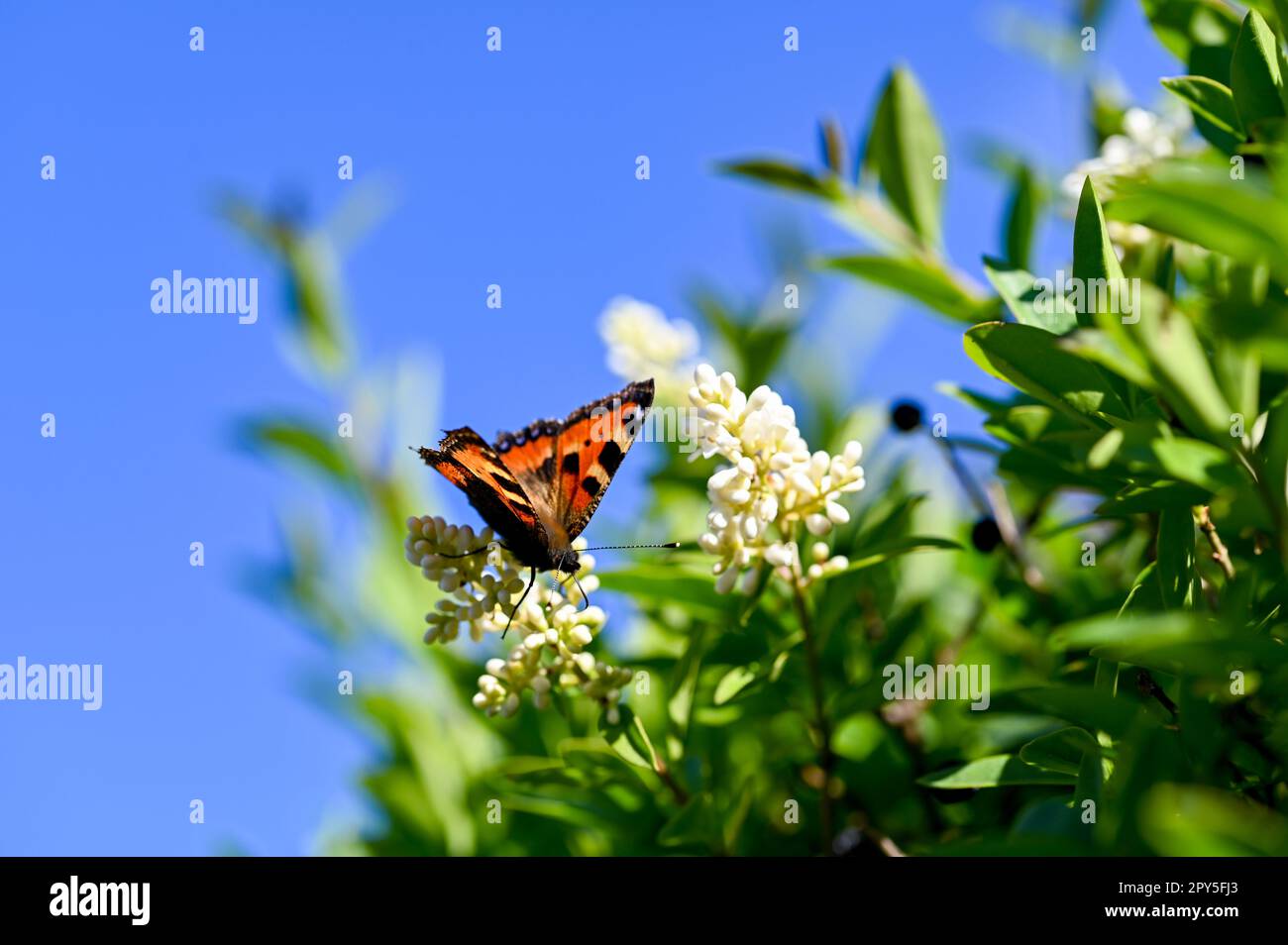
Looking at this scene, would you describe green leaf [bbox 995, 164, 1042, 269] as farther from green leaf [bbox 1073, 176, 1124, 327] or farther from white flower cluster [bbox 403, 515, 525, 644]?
white flower cluster [bbox 403, 515, 525, 644]

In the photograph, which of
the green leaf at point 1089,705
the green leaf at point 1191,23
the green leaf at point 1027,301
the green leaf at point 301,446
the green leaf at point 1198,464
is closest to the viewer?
the green leaf at point 1198,464

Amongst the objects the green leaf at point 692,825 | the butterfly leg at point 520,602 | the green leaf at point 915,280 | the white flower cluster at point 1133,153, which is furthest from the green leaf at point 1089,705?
the white flower cluster at point 1133,153

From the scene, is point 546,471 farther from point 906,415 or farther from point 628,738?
point 906,415

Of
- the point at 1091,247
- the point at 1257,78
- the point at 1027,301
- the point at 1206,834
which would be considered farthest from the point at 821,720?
the point at 1257,78

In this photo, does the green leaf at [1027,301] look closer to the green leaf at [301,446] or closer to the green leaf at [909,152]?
the green leaf at [909,152]

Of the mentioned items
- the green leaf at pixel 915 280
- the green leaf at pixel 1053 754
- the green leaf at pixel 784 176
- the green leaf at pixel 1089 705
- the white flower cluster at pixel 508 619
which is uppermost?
the green leaf at pixel 784 176
